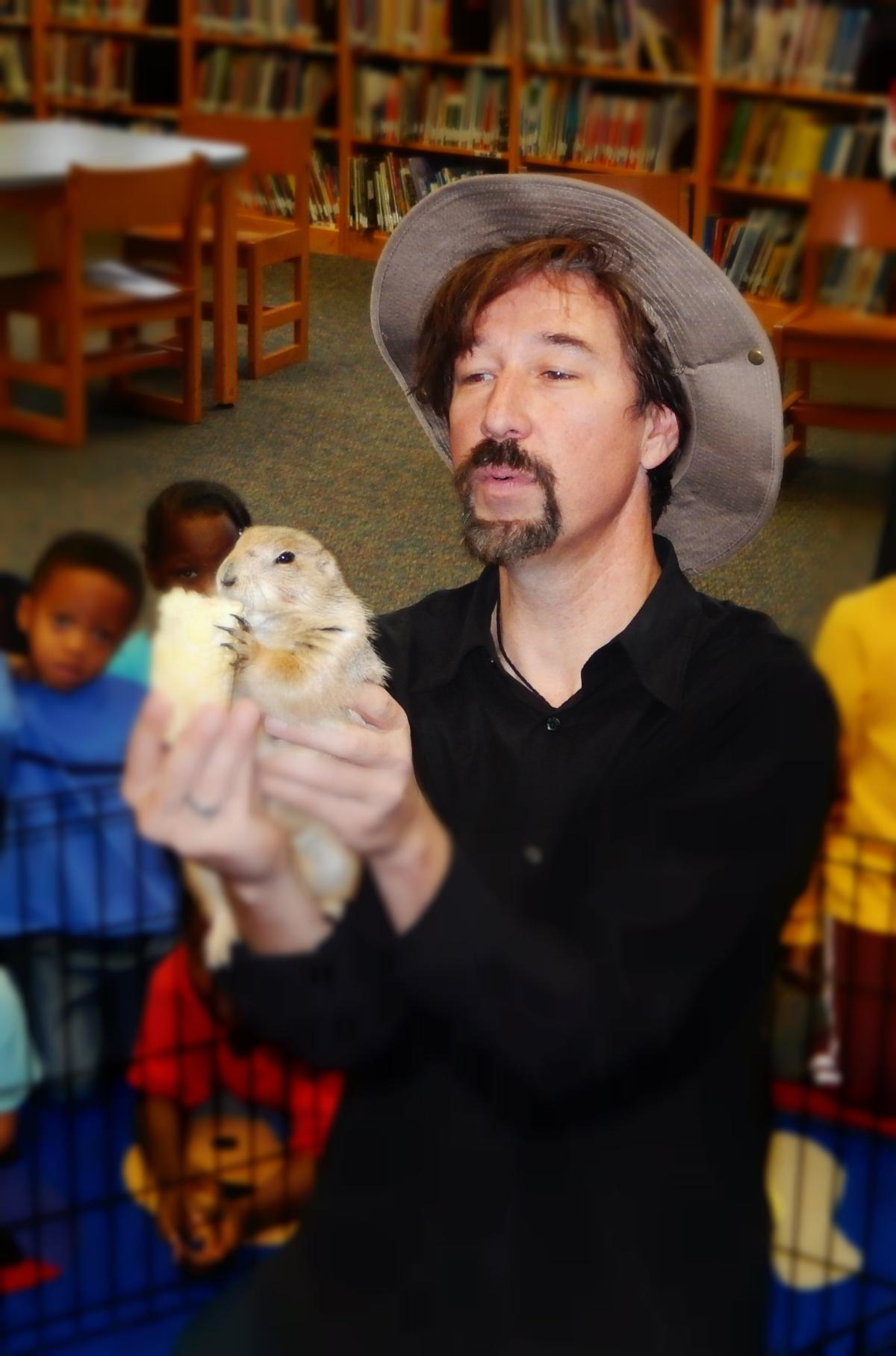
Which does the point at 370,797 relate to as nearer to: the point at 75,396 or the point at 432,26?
the point at 75,396

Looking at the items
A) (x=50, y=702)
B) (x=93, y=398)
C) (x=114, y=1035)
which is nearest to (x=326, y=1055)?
(x=114, y=1035)

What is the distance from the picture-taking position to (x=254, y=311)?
0.76 meters

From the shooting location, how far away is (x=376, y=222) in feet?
2.78

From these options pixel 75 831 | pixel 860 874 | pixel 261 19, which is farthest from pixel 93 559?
pixel 860 874

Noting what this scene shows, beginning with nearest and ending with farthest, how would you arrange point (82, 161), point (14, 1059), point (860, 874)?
point (82, 161), point (14, 1059), point (860, 874)

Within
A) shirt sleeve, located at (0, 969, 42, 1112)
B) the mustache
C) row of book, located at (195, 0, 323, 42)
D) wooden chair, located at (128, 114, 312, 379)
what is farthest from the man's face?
shirt sleeve, located at (0, 969, 42, 1112)

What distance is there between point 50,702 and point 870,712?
0.40 meters

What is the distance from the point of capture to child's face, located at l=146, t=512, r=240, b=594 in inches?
27.9

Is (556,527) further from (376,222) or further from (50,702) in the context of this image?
(50,702)

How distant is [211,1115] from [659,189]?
21.4 inches

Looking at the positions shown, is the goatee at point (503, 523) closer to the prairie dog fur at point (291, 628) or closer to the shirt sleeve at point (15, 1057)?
the prairie dog fur at point (291, 628)

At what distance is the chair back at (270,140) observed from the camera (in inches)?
26.5

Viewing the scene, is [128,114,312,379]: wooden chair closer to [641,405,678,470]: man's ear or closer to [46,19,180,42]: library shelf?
[46,19,180,42]: library shelf

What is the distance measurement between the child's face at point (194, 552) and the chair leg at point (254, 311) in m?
0.07
